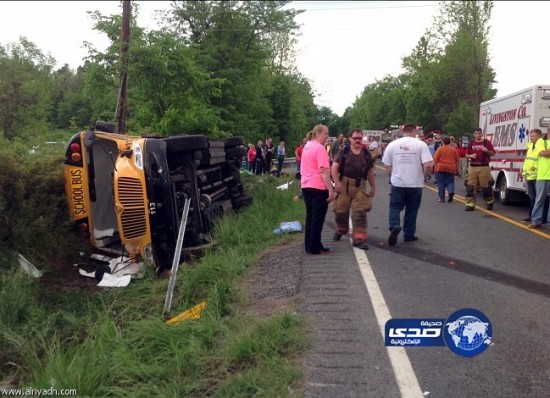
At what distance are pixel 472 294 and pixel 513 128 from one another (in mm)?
9554

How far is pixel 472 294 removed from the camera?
636 cm

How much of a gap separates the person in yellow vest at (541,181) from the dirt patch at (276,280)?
4.43m

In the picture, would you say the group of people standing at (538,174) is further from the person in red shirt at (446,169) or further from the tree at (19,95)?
the tree at (19,95)

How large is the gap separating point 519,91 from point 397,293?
10.0 metres

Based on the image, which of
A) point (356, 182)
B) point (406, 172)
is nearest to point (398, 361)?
point (356, 182)

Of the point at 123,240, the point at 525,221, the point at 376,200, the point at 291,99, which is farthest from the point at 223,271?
the point at 291,99

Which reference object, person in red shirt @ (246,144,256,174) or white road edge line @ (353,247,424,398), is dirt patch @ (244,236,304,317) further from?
person in red shirt @ (246,144,256,174)

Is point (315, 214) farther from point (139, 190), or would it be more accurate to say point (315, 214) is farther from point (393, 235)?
point (139, 190)

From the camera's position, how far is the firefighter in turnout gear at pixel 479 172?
1352cm

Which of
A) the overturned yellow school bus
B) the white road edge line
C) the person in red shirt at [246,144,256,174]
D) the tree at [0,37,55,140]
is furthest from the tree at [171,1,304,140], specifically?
the white road edge line

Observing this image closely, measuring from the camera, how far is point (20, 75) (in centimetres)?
3806

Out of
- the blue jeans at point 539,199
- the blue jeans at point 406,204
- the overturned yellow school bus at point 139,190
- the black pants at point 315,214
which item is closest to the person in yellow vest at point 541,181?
the blue jeans at point 539,199

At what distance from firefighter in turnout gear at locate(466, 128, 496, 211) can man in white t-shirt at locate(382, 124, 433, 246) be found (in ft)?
16.1
